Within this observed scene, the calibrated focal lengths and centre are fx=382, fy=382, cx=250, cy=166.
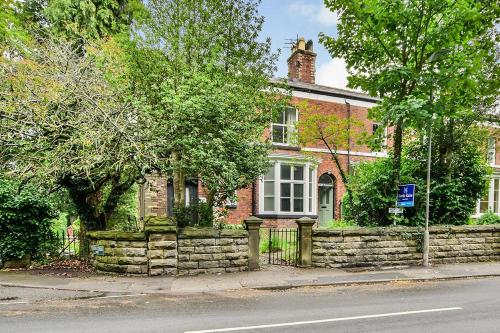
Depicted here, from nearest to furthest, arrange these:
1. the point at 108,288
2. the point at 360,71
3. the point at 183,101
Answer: the point at 108,288
the point at 183,101
the point at 360,71

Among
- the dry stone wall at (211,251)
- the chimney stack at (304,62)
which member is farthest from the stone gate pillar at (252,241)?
the chimney stack at (304,62)

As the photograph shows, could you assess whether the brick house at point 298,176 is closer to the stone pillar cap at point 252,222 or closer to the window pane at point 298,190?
the window pane at point 298,190

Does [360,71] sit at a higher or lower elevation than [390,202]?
higher

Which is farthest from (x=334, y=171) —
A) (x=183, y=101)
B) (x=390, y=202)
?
(x=183, y=101)

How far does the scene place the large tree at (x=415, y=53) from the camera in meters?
11.2

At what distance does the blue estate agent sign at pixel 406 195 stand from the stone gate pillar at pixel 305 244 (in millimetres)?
2800

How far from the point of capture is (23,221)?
10836 mm

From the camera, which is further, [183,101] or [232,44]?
[232,44]

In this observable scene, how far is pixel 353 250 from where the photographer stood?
11.7 metres

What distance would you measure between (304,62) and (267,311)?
1809 centimetres

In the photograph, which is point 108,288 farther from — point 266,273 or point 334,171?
point 334,171

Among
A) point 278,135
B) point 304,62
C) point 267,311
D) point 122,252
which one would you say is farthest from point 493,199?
point 122,252

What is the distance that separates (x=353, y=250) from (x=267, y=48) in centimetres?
705

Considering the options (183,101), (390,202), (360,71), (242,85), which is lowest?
(390,202)
